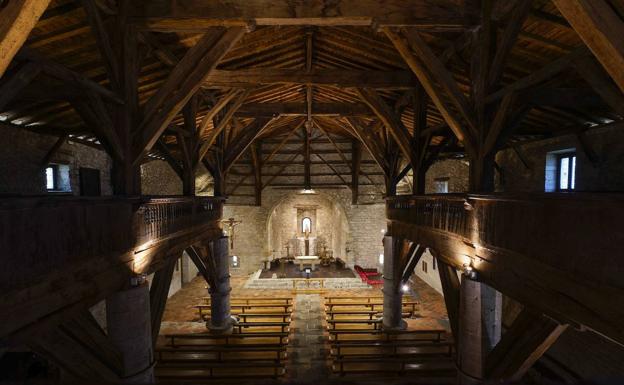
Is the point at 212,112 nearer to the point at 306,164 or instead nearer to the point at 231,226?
the point at 306,164

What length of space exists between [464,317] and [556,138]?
22.4 ft

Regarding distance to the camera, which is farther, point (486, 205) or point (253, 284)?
point (253, 284)

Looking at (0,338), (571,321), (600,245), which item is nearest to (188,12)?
(0,338)

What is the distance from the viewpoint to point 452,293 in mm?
6043

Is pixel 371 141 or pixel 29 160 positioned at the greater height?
pixel 371 141

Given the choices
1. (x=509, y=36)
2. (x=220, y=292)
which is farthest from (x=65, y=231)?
(x=220, y=292)

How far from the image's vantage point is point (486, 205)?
4770 millimetres

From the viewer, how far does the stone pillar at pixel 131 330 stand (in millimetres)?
4711

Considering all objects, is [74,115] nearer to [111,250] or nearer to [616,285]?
[111,250]

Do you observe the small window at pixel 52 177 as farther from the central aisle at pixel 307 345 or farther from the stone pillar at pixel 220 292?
the central aisle at pixel 307 345

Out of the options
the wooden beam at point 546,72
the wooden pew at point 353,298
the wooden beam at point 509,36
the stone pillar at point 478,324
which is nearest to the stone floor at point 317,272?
the wooden pew at point 353,298

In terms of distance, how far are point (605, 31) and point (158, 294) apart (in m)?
7.43

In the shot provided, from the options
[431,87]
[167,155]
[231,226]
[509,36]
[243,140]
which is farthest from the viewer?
[231,226]

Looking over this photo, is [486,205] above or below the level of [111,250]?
above
